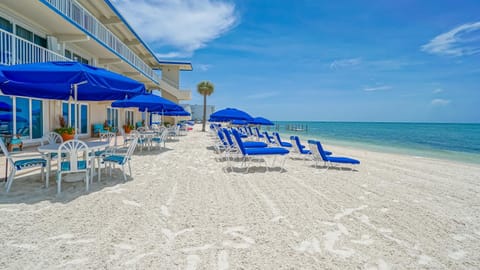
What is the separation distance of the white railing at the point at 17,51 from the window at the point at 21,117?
1488 mm

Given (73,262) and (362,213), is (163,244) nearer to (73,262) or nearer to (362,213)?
(73,262)

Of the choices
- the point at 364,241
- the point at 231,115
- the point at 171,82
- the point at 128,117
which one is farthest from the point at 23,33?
the point at 171,82

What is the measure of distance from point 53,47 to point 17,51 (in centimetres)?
277

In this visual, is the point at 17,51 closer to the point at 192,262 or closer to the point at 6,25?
the point at 6,25

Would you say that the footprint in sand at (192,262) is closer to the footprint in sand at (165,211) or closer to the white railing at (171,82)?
the footprint in sand at (165,211)

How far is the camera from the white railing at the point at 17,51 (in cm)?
754

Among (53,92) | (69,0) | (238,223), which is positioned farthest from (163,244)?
(69,0)

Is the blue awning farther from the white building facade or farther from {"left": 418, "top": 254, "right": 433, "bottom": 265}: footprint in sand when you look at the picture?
{"left": 418, "top": 254, "right": 433, "bottom": 265}: footprint in sand

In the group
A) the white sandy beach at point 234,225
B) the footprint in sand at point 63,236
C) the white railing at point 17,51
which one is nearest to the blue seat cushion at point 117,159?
the white sandy beach at point 234,225

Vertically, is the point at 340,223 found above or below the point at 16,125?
below

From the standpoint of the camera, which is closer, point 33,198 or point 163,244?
point 163,244

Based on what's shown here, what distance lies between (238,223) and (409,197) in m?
3.71

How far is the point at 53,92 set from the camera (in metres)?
5.82

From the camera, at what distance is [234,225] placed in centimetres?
323
